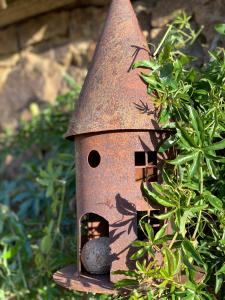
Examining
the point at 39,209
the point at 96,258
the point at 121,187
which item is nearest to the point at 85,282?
the point at 96,258

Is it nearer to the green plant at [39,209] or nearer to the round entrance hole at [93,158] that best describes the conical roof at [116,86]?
the round entrance hole at [93,158]

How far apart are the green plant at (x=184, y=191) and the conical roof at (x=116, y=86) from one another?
0.15ft

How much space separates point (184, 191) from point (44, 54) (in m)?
1.85

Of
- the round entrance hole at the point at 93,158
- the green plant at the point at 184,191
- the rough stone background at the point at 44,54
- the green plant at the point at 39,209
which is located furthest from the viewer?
the rough stone background at the point at 44,54

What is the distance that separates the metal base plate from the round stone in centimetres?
2

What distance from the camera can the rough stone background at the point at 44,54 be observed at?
3156mm

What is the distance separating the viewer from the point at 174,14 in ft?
8.79

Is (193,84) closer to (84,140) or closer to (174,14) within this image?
(84,140)

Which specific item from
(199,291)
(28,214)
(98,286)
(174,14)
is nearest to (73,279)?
(98,286)

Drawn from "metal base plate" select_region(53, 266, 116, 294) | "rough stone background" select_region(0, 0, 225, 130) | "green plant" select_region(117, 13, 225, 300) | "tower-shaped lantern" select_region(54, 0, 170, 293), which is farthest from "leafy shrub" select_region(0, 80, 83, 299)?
"green plant" select_region(117, 13, 225, 300)

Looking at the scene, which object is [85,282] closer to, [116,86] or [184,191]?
[184,191]

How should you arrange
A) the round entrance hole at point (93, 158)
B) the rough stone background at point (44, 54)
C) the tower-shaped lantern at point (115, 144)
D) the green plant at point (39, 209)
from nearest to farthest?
the tower-shaped lantern at point (115, 144) < the round entrance hole at point (93, 158) < the green plant at point (39, 209) < the rough stone background at point (44, 54)

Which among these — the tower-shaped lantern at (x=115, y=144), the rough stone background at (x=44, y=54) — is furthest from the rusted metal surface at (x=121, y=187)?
the rough stone background at (x=44, y=54)

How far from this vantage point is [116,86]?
5.90 ft
